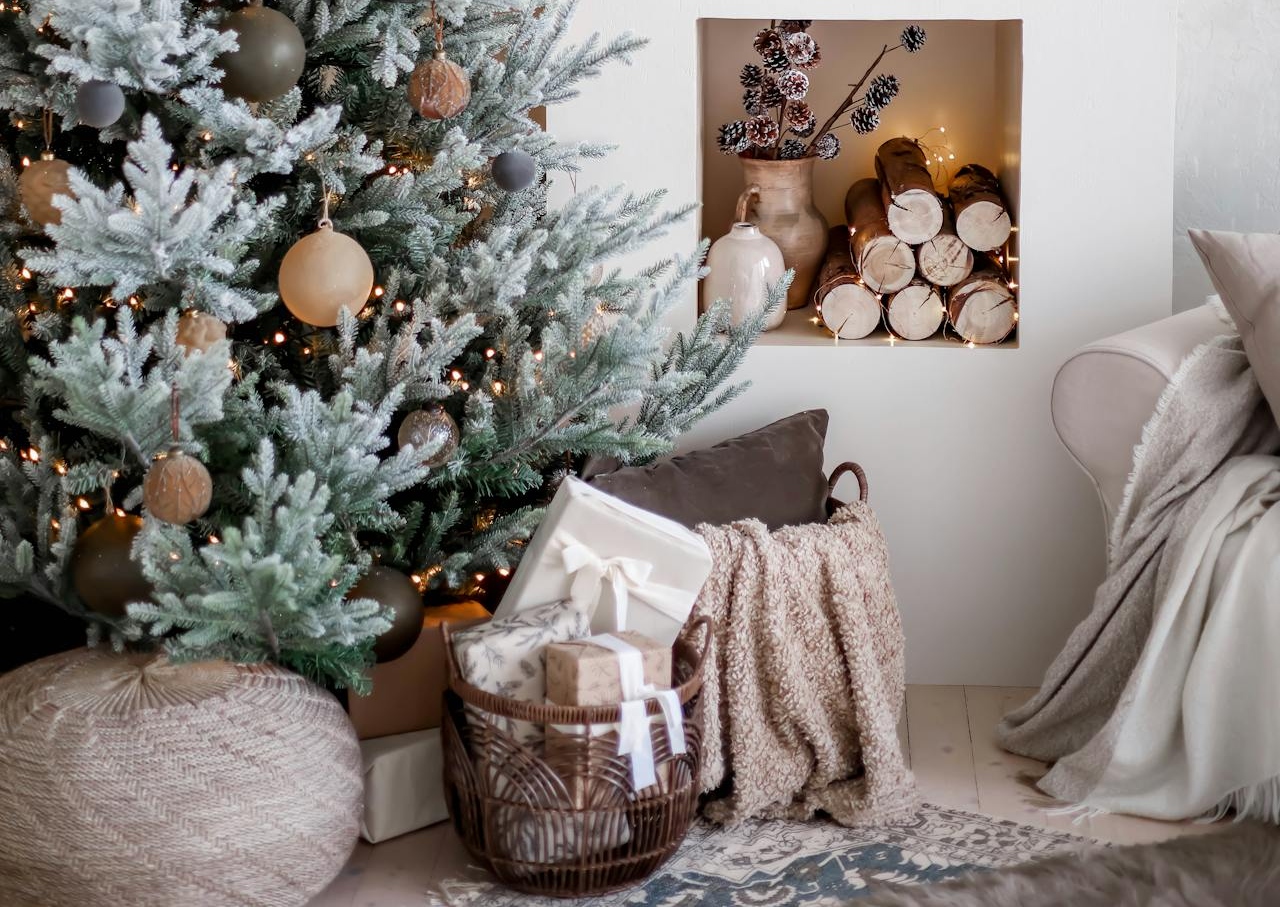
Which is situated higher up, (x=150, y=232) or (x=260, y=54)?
(x=260, y=54)

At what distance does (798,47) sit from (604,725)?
1.28 m

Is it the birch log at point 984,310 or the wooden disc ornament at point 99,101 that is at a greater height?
the wooden disc ornament at point 99,101

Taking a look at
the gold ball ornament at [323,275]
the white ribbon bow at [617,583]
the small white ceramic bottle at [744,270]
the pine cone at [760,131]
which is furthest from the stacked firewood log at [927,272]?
the gold ball ornament at [323,275]

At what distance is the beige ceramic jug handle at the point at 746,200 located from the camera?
2.51m

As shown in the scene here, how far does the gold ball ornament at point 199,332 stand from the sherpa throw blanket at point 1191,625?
4.05 feet

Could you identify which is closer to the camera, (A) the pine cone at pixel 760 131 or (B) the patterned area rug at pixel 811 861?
(B) the patterned area rug at pixel 811 861

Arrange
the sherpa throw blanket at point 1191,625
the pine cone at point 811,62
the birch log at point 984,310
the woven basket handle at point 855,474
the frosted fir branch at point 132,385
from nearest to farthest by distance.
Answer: the frosted fir branch at point 132,385 → the sherpa throw blanket at point 1191,625 → the woven basket handle at point 855,474 → the birch log at point 984,310 → the pine cone at point 811,62

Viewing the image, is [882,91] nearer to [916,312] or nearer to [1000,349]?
[916,312]

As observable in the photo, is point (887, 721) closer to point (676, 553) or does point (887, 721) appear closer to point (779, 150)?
point (676, 553)

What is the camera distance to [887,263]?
2.45 meters

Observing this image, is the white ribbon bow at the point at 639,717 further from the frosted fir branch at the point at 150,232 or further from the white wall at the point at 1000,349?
the white wall at the point at 1000,349

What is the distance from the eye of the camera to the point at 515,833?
5.89 feet

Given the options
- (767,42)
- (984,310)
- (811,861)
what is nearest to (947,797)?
(811,861)

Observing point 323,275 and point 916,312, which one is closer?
point 323,275
